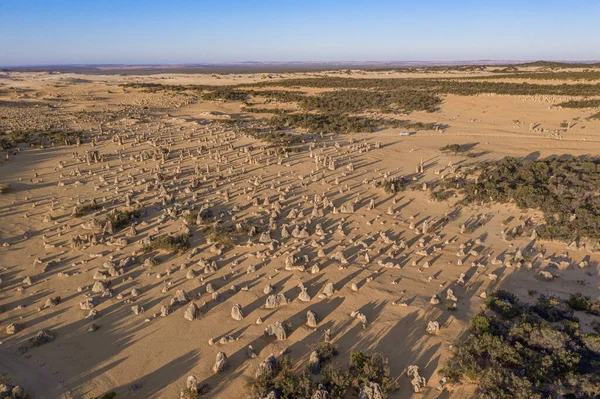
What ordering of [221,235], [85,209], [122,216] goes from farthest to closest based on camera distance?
[85,209] → [122,216] → [221,235]

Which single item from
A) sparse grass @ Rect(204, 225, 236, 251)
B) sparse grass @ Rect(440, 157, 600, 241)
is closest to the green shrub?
sparse grass @ Rect(440, 157, 600, 241)

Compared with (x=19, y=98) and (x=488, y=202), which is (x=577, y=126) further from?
(x=19, y=98)

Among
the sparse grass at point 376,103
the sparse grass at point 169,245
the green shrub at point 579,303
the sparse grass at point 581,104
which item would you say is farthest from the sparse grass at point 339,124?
the green shrub at point 579,303

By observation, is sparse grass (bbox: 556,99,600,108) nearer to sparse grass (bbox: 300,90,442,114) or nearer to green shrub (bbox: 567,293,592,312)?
sparse grass (bbox: 300,90,442,114)

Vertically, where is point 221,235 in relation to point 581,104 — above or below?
below

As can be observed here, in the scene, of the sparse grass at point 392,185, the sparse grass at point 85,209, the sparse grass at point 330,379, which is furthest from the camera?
the sparse grass at point 392,185

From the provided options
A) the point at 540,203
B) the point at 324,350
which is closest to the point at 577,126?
the point at 540,203

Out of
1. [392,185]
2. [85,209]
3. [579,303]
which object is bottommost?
[579,303]

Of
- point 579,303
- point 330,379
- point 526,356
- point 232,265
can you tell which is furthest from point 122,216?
point 579,303

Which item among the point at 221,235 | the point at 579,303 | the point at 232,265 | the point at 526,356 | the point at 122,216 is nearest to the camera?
the point at 526,356

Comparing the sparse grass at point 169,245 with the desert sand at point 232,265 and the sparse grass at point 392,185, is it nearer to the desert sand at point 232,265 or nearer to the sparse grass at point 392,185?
the desert sand at point 232,265

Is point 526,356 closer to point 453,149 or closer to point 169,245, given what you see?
point 169,245
